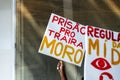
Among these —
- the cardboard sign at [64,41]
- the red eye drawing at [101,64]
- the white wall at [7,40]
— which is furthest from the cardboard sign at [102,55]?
the white wall at [7,40]

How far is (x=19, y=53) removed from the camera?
360cm

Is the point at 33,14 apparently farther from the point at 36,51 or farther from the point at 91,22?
the point at 91,22

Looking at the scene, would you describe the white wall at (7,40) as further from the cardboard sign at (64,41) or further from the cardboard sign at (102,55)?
the cardboard sign at (102,55)

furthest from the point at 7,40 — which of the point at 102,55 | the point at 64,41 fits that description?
the point at 102,55

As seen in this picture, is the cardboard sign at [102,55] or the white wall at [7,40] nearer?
the cardboard sign at [102,55]

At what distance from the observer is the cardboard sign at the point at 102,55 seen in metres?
2.34

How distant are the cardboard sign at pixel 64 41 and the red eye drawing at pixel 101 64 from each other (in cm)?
14

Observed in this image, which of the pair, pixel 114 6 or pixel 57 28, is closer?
pixel 57 28

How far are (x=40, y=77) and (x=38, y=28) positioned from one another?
1.88ft

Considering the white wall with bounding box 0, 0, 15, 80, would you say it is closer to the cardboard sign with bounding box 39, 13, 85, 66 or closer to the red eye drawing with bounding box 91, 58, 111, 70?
the cardboard sign with bounding box 39, 13, 85, 66

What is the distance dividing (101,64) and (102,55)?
0.23 feet

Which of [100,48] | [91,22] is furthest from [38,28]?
[100,48]

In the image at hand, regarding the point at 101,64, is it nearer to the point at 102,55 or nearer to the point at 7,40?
the point at 102,55

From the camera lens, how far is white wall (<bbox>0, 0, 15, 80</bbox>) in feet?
11.8
